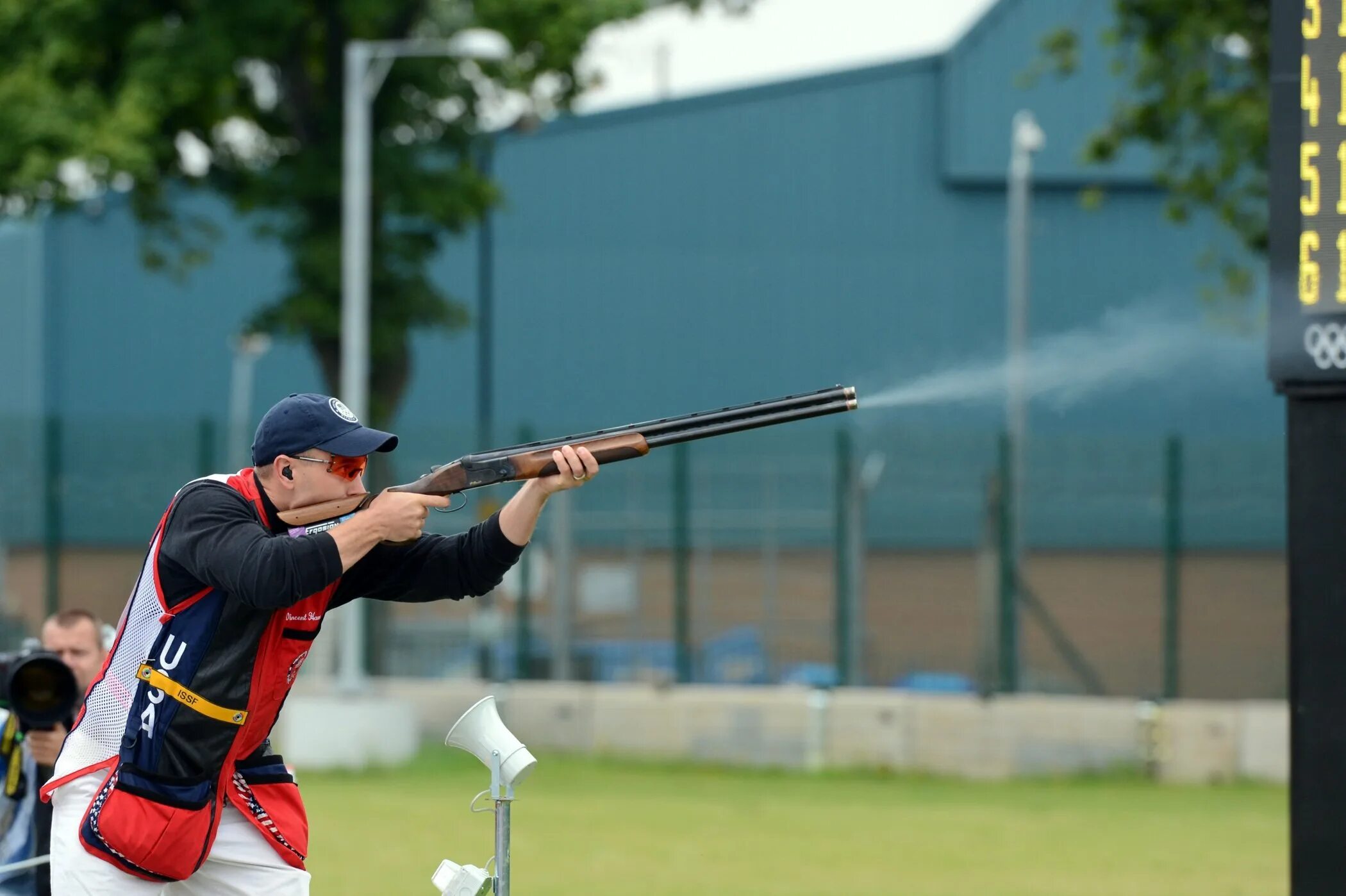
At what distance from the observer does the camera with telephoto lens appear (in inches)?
257

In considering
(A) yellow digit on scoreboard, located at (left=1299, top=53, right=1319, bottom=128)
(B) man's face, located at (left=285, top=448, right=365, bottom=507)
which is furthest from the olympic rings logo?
(B) man's face, located at (left=285, top=448, right=365, bottom=507)

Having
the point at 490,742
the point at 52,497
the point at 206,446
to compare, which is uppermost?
the point at 206,446

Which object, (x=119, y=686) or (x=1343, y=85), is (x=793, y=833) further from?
(x=119, y=686)

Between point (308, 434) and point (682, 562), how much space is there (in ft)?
42.8

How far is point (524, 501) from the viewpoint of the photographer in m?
5.61

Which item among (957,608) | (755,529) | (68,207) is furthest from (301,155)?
(957,608)

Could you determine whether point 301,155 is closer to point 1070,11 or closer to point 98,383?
point 98,383

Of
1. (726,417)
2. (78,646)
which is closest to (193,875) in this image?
(726,417)

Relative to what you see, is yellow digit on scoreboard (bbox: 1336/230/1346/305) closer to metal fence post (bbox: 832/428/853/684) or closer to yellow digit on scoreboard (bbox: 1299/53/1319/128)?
yellow digit on scoreboard (bbox: 1299/53/1319/128)

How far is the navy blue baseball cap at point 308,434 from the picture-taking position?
17.4ft

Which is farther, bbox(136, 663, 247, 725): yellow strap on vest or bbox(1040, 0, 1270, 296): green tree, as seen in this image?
bbox(1040, 0, 1270, 296): green tree

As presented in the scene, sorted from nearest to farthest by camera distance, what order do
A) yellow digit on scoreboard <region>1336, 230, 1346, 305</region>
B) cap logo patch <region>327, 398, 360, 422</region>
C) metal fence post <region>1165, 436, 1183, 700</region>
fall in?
cap logo patch <region>327, 398, 360, 422</region>, yellow digit on scoreboard <region>1336, 230, 1346, 305</region>, metal fence post <region>1165, 436, 1183, 700</region>

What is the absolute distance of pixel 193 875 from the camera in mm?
5527

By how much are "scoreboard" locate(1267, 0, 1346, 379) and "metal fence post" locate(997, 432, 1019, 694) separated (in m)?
9.96
